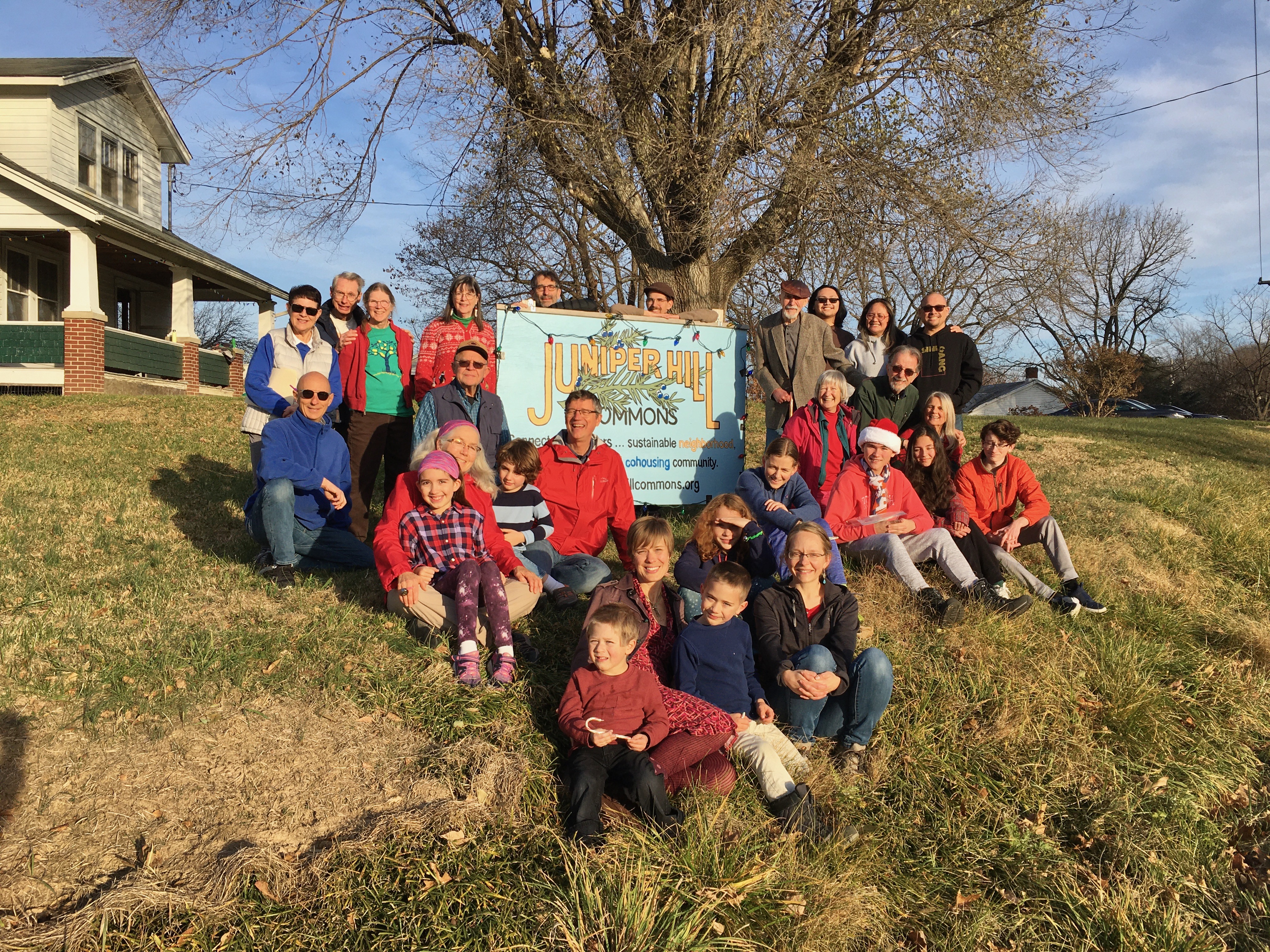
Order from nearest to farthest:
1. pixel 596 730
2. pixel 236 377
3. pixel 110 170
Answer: pixel 596 730
pixel 110 170
pixel 236 377

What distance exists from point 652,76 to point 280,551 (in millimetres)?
5885

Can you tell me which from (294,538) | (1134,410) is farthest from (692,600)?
(1134,410)

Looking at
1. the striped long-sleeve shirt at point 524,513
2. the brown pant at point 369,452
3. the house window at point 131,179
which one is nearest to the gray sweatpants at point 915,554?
the striped long-sleeve shirt at point 524,513

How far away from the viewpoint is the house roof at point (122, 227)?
50.8 feet

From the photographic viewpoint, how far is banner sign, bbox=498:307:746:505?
23.0ft

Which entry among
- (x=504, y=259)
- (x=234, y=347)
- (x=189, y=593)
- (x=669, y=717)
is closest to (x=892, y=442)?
(x=669, y=717)

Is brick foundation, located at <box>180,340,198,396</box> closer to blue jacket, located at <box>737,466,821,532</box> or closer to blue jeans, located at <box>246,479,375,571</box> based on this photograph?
blue jeans, located at <box>246,479,375,571</box>

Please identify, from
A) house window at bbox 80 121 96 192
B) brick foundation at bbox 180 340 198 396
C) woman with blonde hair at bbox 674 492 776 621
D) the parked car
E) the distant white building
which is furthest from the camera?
the distant white building

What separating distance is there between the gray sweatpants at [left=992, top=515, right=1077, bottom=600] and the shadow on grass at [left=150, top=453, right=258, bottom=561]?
5457 mm

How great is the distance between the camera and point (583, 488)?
596cm

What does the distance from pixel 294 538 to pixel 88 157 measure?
18.1 meters

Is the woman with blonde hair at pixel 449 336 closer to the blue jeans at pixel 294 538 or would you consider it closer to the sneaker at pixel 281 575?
the blue jeans at pixel 294 538

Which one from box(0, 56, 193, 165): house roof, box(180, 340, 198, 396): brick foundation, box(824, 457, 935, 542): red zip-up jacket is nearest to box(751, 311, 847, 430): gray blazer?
box(824, 457, 935, 542): red zip-up jacket

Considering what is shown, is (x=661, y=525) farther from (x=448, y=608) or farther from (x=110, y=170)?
(x=110, y=170)
